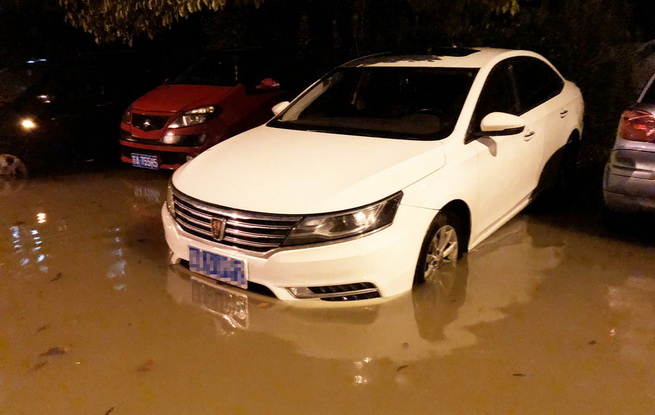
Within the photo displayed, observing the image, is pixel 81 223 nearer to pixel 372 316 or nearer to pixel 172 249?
pixel 172 249

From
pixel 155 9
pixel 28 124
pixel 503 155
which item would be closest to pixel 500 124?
pixel 503 155

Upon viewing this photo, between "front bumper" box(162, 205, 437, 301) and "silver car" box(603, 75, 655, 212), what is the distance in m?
2.01

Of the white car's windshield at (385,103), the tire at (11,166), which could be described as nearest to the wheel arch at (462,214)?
the white car's windshield at (385,103)

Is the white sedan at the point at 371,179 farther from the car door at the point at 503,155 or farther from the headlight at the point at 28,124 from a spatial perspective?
the headlight at the point at 28,124

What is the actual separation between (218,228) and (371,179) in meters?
0.96

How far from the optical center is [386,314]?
12.0 feet

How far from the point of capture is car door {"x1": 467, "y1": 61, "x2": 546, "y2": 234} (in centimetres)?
408

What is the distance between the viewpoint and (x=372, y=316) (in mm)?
3639

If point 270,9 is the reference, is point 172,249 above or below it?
below

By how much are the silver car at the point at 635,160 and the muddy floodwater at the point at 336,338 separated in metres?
0.47

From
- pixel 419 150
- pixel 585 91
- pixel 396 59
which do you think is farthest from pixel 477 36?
pixel 419 150

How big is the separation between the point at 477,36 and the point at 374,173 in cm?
547

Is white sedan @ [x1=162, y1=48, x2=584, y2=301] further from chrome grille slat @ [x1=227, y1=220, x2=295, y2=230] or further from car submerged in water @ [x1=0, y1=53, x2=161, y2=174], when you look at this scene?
car submerged in water @ [x1=0, y1=53, x2=161, y2=174]

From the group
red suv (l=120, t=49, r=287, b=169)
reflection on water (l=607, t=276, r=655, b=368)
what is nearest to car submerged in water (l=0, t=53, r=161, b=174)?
red suv (l=120, t=49, r=287, b=169)
